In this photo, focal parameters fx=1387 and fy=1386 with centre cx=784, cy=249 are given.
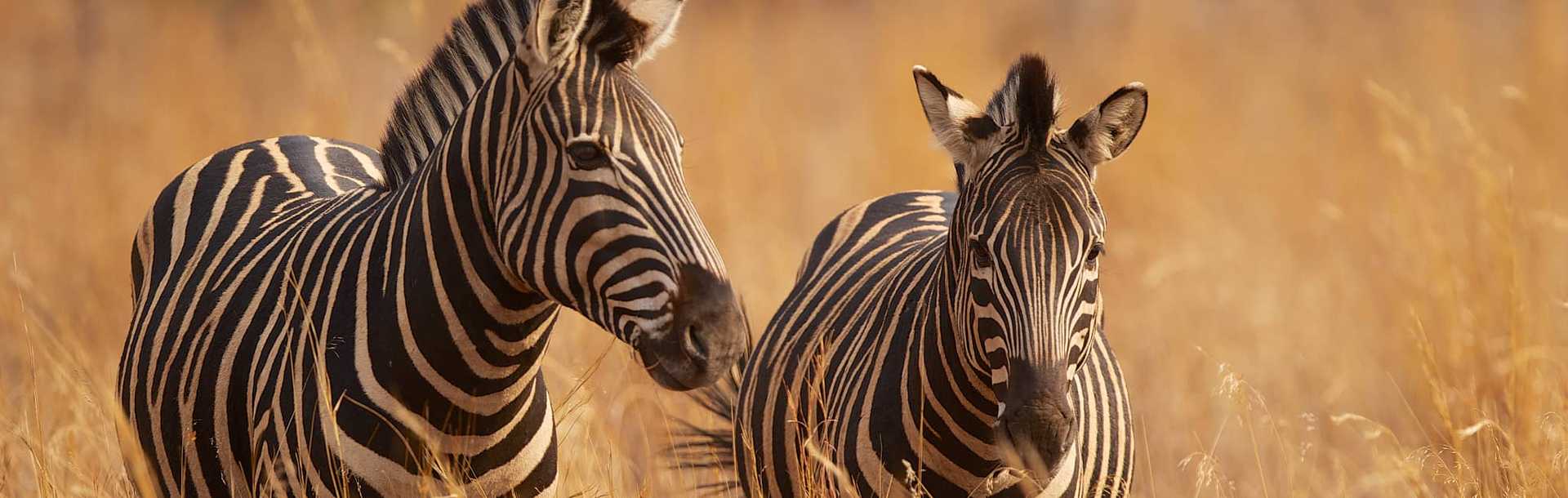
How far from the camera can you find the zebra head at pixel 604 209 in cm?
279

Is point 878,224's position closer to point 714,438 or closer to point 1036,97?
point 714,438

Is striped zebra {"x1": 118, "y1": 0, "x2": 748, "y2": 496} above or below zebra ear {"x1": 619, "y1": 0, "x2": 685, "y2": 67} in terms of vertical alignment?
below

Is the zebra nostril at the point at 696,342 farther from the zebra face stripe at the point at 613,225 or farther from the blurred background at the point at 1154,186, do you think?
the blurred background at the point at 1154,186

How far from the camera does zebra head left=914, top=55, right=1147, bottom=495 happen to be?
3.14m

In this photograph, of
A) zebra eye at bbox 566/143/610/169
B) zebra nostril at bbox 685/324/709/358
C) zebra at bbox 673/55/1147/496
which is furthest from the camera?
zebra at bbox 673/55/1147/496

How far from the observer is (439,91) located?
3645mm

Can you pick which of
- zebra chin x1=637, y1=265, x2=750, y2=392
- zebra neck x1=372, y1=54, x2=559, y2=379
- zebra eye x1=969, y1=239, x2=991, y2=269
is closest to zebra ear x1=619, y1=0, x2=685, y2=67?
zebra neck x1=372, y1=54, x2=559, y2=379

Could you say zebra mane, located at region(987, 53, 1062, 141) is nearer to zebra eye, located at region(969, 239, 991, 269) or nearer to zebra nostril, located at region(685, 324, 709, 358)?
zebra eye, located at region(969, 239, 991, 269)

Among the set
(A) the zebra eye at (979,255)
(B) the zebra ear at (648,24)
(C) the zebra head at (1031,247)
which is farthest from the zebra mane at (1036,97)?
(B) the zebra ear at (648,24)

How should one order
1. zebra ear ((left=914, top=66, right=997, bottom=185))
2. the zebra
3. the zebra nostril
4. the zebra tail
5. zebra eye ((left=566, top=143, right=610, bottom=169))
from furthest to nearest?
1. the zebra tail
2. zebra ear ((left=914, top=66, right=997, bottom=185))
3. the zebra
4. zebra eye ((left=566, top=143, right=610, bottom=169))
5. the zebra nostril

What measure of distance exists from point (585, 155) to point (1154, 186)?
25.2ft

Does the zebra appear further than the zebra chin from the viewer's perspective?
Yes

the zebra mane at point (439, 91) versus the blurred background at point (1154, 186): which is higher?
the zebra mane at point (439, 91)

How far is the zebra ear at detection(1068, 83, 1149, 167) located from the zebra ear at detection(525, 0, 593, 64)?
4.27 ft
